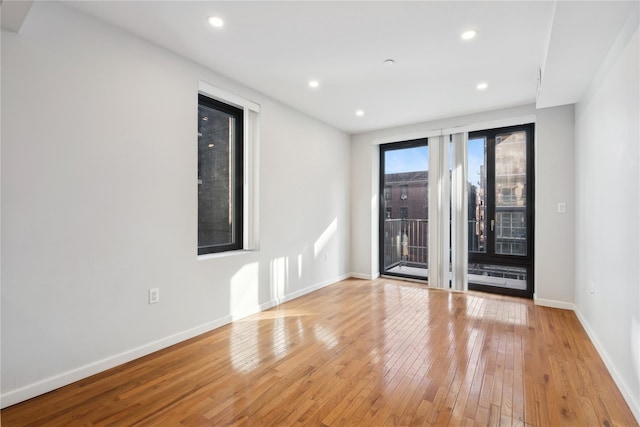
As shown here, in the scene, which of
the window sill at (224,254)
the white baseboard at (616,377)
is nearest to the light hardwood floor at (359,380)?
the white baseboard at (616,377)

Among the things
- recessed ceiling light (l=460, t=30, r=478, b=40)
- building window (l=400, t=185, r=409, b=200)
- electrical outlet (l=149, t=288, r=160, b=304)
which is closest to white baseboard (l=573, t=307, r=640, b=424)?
recessed ceiling light (l=460, t=30, r=478, b=40)

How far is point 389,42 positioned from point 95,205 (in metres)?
2.65

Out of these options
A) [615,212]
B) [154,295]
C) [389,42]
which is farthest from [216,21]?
[615,212]

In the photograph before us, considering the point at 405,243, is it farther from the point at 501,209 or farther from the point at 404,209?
the point at 501,209

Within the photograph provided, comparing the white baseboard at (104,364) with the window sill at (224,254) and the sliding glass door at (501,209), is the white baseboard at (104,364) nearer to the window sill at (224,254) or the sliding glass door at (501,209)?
the window sill at (224,254)

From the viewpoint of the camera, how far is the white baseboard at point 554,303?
3.69 m

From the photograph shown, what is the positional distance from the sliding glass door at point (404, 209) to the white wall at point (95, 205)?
3.05 m

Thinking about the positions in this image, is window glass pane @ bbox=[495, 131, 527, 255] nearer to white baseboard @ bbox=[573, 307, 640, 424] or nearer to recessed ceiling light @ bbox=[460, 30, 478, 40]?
white baseboard @ bbox=[573, 307, 640, 424]

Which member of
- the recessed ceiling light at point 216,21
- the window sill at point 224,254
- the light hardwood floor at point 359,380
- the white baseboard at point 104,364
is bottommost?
the light hardwood floor at point 359,380

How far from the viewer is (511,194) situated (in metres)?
4.32

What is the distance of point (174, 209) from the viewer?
275 centimetres

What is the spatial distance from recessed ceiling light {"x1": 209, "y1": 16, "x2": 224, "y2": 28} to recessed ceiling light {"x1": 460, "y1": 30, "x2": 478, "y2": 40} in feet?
6.26

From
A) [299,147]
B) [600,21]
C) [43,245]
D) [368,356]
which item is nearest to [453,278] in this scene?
[368,356]

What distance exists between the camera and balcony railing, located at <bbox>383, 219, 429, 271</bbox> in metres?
5.24
